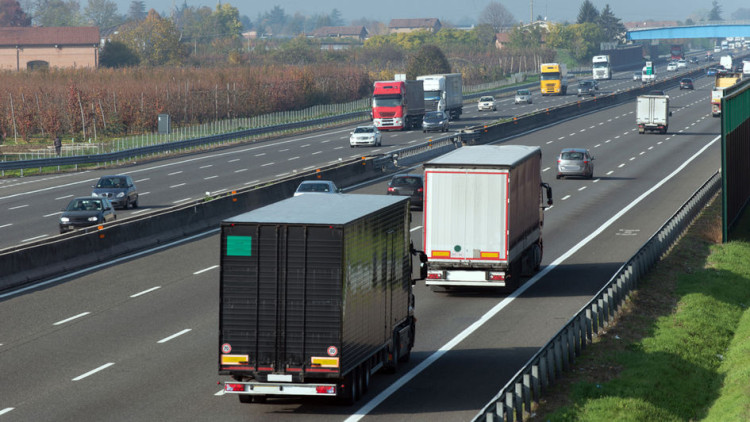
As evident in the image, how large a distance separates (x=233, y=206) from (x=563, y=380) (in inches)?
994

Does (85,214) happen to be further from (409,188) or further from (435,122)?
(435,122)

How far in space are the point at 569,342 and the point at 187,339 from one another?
7.72m

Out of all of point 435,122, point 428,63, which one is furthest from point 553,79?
point 435,122

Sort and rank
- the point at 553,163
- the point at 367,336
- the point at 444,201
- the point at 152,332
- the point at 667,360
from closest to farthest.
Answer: the point at 367,336
the point at 667,360
the point at 152,332
the point at 444,201
the point at 553,163

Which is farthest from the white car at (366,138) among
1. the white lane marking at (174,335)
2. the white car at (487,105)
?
the white lane marking at (174,335)

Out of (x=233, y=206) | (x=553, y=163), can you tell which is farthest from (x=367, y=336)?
(x=553, y=163)

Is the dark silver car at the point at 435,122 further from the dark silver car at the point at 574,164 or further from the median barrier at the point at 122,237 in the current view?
the median barrier at the point at 122,237

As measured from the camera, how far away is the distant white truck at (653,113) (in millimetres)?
82062

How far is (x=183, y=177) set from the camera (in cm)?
6125

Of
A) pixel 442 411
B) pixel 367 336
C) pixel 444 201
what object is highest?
pixel 444 201

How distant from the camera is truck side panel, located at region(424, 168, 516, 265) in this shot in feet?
87.1

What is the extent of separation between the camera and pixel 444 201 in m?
26.7

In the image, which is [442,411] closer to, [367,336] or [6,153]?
[367,336]

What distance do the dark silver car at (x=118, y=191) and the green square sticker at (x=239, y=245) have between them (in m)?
31.3
